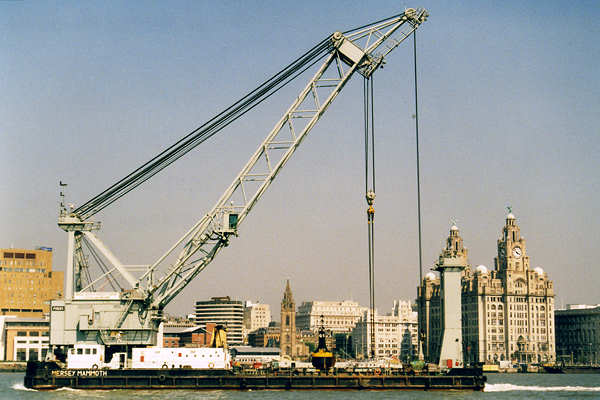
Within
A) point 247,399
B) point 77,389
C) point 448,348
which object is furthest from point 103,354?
point 448,348

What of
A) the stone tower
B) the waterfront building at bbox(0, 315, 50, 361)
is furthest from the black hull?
the waterfront building at bbox(0, 315, 50, 361)

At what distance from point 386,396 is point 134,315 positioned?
1999 cm

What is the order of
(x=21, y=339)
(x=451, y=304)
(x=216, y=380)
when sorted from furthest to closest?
(x=21, y=339) < (x=451, y=304) < (x=216, y=380)

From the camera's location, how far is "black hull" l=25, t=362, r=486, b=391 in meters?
64.4

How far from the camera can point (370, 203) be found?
63125 millimetres

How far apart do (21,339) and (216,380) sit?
134 metres

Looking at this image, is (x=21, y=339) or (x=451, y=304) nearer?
(x=451, y=304)

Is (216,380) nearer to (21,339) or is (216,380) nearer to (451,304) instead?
(451,304)

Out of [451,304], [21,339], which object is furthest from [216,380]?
[21,339]

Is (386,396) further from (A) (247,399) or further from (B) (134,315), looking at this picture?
(B) (134,315)

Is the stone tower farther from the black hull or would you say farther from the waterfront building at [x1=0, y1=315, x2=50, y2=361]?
the waterfront building at [x1=0, y1=315, x2=50, y2=361]

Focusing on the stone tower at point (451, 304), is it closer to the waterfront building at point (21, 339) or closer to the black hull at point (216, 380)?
the black hull at point (216, 380)

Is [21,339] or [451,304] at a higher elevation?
[451,304]

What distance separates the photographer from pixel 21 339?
18750cm
